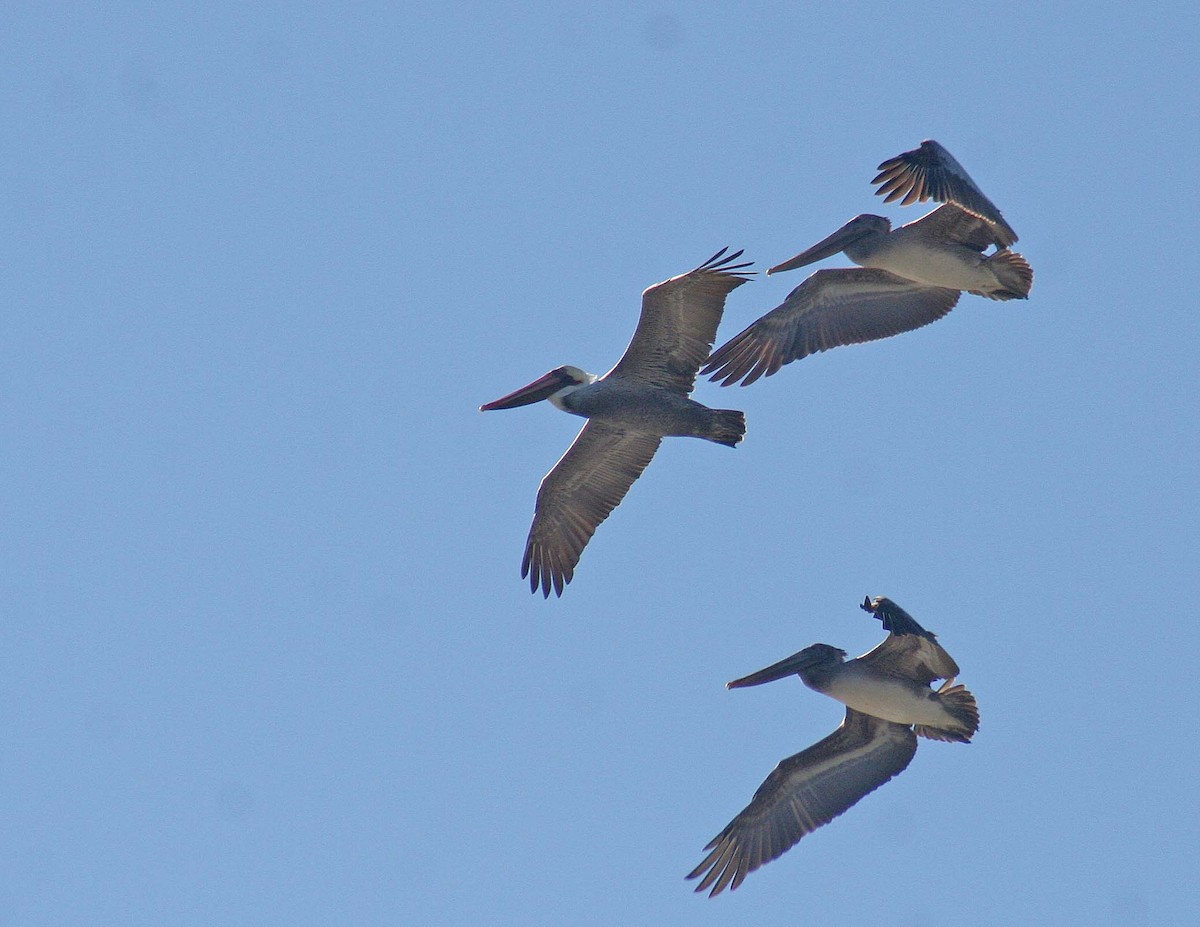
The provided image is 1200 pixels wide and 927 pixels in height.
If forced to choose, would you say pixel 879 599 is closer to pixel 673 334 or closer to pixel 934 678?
pixel 934 678

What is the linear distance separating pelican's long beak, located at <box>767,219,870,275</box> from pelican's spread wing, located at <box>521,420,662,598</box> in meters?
2.26

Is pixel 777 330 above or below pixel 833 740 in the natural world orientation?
above

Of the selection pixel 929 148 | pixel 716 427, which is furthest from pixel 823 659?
pixel 929 148

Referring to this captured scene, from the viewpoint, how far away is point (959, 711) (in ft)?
48.8

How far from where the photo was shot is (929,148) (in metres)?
15.5

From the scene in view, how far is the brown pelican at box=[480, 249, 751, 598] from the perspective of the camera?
15.5 metres

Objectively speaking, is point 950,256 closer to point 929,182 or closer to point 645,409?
point 929,182

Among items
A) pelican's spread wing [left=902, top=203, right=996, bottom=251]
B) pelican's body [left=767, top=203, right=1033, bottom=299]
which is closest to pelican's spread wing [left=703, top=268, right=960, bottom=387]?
pelican's body [left=767, top=203, right=1033, bottom=299]

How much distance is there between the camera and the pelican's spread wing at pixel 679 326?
15227mm

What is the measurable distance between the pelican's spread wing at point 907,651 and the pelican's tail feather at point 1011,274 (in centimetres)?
373

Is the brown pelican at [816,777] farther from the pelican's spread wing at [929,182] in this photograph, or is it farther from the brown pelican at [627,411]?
the pelican's spread wing at [929,182]

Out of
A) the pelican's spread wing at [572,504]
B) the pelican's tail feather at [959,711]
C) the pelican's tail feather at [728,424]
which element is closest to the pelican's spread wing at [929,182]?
the pelican's tail feather at [728,424]

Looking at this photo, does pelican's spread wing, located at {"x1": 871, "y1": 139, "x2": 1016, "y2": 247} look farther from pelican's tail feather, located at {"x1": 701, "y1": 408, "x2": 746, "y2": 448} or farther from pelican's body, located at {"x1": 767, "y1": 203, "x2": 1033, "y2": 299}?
pelican's tail feather, located at {"x1": 701, "y1": 408, "x2": 746, "y2": 448}

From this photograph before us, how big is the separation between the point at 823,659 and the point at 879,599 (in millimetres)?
1666
